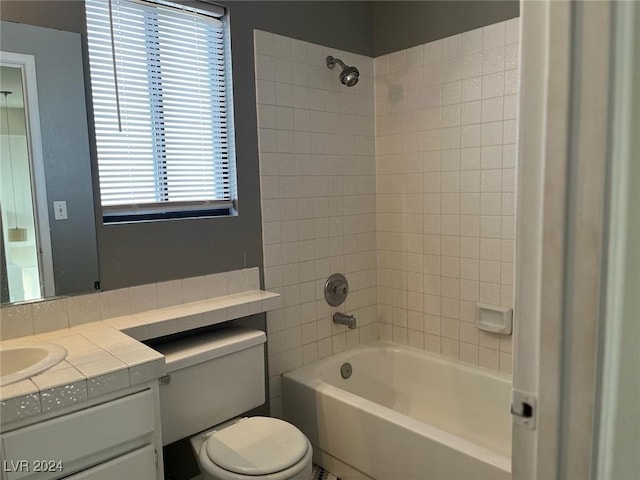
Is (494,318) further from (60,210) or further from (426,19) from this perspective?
(60,210)

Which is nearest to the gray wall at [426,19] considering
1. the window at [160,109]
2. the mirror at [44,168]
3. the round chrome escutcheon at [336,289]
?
the window at [160,109]

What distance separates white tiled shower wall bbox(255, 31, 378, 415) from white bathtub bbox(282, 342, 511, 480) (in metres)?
0.18

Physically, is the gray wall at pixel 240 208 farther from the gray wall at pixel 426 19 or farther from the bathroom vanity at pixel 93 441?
the bathroom vanity at pixel 93 441

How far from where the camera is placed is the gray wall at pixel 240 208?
1.95 meters

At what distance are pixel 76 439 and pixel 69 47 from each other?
4.47 ft

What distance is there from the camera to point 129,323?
1898 mm

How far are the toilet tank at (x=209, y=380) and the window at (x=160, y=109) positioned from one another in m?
0.60

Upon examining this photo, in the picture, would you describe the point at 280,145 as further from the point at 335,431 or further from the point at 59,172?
the point at 335,431

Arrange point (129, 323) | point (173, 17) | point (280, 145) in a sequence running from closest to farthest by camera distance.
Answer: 1. point (129, 323)
2. point (173, 17)
3. point (280, 145)

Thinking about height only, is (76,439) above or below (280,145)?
below

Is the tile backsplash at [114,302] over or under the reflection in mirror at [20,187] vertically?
under

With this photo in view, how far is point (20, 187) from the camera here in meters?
1.72

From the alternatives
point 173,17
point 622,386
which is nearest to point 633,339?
point 622,386

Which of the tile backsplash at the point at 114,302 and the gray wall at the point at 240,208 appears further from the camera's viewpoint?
the gray wall at the point at 240,208
